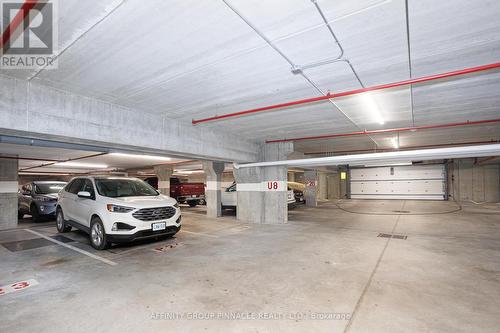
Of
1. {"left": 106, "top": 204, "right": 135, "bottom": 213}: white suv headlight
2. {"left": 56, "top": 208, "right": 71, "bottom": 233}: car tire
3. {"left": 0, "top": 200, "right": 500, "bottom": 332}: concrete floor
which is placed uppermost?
{"left": 106, "top": 204, "right": 135, "bottom": 213}: white suv headlight

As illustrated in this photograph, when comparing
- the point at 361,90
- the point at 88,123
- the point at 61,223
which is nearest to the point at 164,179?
the point at 61,223

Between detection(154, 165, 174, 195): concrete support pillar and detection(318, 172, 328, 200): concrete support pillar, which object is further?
detection(318, 172, 328, 200): concrete support pillar

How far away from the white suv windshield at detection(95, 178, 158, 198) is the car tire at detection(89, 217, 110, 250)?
1.92 feet

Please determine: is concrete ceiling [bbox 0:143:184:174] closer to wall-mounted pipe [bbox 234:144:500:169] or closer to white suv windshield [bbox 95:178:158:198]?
white suv windshield [bbox 95:178:158:198]

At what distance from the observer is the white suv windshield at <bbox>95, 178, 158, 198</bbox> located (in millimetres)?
5555

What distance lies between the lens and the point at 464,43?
2.79 metres

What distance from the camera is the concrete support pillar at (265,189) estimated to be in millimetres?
8570

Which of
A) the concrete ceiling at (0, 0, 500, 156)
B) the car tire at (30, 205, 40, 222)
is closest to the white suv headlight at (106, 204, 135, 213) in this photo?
the concrete ceiling at (0, 0, 500, 156)

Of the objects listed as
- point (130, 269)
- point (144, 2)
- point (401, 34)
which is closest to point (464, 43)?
point (401, 34)

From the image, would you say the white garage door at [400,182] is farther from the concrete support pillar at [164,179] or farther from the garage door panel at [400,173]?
the concrete support pillar at [164,179]

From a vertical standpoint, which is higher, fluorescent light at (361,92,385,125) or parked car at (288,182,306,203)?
fluorescent light at (361,92,385,125)

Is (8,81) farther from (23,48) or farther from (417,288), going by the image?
(417,288)

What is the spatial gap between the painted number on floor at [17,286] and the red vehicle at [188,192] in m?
10.1

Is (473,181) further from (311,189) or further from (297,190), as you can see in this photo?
(297,190)
